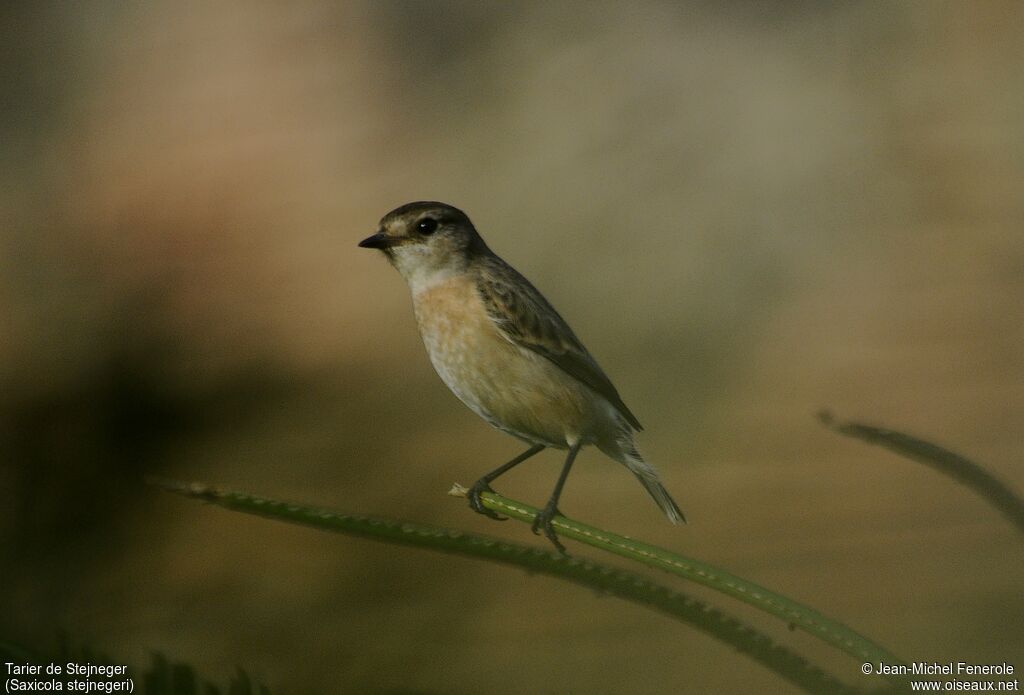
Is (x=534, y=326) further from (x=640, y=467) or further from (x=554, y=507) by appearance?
(x=554, y=507)

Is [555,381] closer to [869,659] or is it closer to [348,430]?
[869,659]

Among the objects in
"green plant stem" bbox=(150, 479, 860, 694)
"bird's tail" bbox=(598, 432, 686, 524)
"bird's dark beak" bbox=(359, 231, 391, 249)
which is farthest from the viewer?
"bird's dark beak" bbox=(359, 231, 391, 249)

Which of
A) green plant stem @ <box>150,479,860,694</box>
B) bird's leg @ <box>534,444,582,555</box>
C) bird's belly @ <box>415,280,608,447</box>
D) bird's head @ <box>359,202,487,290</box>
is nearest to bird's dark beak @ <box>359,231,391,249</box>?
bird's head @ <box>359,202,487,290</box>

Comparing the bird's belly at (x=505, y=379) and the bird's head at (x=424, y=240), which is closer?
the bird's belly at (x=505, y=379)

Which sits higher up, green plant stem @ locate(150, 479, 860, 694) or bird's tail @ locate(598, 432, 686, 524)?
bird's tail @ locate(598, 432, 686, 524)

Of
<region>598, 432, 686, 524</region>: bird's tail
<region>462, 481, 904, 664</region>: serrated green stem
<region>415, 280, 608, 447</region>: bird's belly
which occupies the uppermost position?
<region>415, 280, 608, 447</region>: bird's belly

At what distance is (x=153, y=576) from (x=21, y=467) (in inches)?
31.0

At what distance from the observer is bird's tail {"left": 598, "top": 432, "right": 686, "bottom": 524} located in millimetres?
1931

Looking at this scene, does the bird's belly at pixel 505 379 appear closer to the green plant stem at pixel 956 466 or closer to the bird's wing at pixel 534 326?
the bird's wing at pixel 534 326

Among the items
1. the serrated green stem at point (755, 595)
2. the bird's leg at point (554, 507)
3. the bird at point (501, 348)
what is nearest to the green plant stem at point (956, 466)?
the serrated green stem at point (755, 595)

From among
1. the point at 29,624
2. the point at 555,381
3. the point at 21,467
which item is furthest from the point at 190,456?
the point at 555,381

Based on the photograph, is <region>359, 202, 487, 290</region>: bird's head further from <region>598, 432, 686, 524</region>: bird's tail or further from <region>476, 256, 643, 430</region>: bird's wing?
<region>598, 432, 686, 524</region>: bird's tail

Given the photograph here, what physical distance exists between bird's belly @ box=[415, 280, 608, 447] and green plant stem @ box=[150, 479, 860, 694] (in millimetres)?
939

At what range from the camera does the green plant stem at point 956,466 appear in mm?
928
